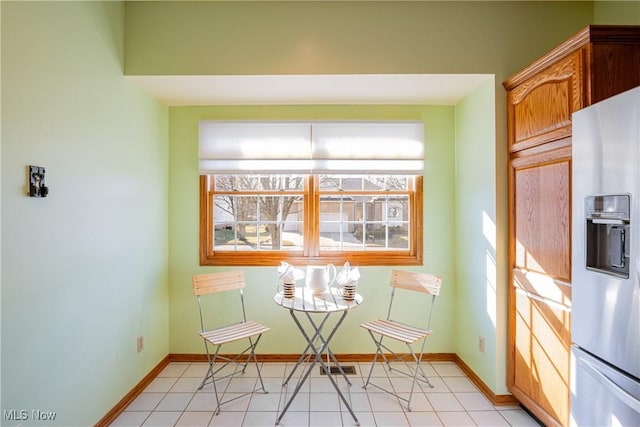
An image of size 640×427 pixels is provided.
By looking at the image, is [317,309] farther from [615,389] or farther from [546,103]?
[546,103]

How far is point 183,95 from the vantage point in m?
2.62

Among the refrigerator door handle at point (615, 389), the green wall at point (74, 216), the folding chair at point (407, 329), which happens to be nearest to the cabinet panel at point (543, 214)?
the refrigerator door handle at point (615, 389)

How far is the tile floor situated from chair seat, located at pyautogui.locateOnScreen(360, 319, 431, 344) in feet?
1.53

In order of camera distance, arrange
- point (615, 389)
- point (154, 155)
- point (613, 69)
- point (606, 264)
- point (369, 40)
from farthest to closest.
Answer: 1. point (154, 155)
2. point (369, 40)
3. point (613, 69)
4. point (606, 264)
5. point (615, 389)

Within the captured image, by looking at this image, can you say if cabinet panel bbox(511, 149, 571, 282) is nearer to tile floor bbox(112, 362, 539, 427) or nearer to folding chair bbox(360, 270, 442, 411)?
folding chair bbox(360, 270, 442, 411)

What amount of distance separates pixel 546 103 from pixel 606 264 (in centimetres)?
102

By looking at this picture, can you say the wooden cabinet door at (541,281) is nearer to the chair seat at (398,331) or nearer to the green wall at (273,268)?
the chair seat at (398,331)

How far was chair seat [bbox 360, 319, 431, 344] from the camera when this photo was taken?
2.25 meters

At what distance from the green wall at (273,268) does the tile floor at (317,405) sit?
338 mm

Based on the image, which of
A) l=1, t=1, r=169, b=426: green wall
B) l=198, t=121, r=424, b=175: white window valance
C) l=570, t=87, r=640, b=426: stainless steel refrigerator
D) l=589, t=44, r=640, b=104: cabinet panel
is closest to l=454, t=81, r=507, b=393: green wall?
l=198, t=121, r=424, b=175: white window valance

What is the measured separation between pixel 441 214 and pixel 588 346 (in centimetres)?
165

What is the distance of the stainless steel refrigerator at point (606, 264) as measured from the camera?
3.75 ft

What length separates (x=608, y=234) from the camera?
4.26ft

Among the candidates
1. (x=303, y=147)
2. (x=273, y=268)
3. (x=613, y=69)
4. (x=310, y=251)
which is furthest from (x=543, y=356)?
(x=303, y=147)
